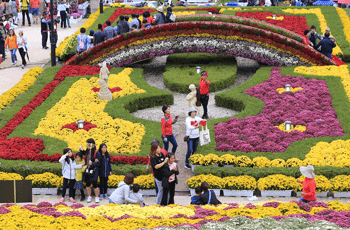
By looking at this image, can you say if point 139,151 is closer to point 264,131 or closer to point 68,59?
point 264,131

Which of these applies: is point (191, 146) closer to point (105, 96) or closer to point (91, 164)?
point (91, 164)

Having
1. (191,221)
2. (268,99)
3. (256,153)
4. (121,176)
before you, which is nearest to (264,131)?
(256,153)

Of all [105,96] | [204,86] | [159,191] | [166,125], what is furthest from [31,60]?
[159,191]

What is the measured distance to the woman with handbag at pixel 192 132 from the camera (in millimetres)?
15328

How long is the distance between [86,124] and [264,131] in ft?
19.0

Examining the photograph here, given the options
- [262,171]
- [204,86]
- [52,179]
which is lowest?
[52,179]

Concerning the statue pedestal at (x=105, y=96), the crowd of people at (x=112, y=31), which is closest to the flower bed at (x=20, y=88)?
the crowd of people at (x=112, y=31)

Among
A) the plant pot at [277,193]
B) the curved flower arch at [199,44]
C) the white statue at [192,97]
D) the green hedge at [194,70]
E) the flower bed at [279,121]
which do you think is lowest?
the plant pot at [277,193]

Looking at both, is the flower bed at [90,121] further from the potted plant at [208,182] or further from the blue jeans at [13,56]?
the blue jeans at [13,56]

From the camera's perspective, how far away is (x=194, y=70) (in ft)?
79.4

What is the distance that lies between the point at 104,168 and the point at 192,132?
2.86 meters

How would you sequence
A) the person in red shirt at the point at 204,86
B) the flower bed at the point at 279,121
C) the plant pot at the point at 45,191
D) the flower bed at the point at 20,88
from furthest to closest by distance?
the flower bed at the point at 20,88
the person in red shirt at the point at 204,86
the flower bed at the point at 279,121
the plant pot at the point at 45,191

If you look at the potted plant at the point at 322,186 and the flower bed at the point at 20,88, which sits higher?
the flower bed at the point at 20,88

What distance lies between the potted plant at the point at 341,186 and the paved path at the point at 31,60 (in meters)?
14.4
